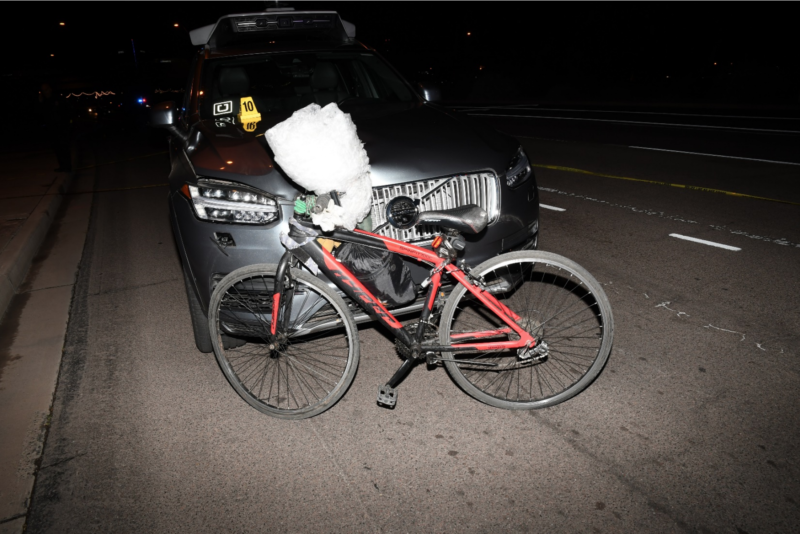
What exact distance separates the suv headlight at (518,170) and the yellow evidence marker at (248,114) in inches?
72.4

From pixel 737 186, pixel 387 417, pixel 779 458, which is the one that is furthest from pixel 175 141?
pixel 737 186

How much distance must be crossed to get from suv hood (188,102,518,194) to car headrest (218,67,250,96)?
24.2 inches

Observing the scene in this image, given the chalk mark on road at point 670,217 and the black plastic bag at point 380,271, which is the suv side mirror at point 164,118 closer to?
the black plastic bag at point 380,271

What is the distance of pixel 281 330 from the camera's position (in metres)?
3.23

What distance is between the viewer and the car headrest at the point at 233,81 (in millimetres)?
4770

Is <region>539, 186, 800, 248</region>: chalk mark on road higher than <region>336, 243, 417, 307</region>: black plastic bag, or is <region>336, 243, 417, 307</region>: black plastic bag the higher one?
<region>336, 243, 417, 307</region>: black plastic bag

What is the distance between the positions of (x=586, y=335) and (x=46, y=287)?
209 inches

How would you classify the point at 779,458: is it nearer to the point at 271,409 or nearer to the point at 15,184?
the point at 271,409

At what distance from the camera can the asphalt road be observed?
261 centimetres

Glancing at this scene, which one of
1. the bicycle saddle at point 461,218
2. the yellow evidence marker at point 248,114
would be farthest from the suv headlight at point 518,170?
the yellow evidence marker at point 248,114

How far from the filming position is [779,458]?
9.16 feet

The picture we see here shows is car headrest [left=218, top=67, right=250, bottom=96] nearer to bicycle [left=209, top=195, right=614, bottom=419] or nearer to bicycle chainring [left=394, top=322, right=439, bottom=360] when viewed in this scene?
bicycle [left=209, top=195, right=614, bottom=419]

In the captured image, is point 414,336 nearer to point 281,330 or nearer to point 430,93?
point 281,330

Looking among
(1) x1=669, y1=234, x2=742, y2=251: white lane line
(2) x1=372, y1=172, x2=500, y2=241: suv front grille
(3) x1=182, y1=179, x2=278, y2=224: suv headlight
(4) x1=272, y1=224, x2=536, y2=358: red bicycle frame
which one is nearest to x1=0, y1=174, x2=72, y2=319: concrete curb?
(3) x1=182, y1=179, x2=278, y2=224: suv headlight
